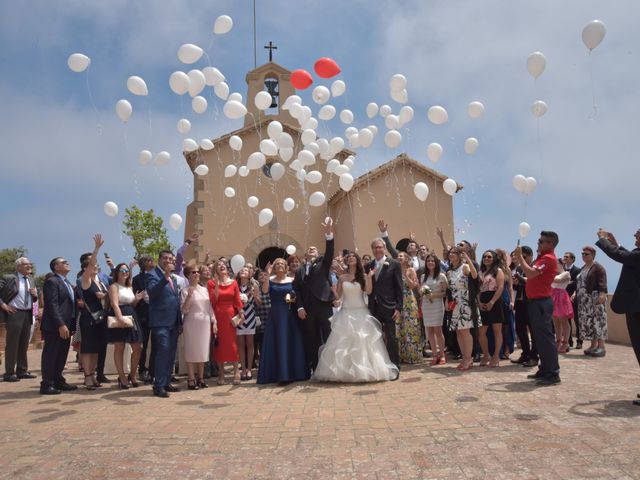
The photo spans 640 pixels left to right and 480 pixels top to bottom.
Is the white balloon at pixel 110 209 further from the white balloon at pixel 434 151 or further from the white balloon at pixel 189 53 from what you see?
the white balloon at pixel 434 151

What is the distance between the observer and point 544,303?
6172 millimetres

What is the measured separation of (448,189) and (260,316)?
4872mm

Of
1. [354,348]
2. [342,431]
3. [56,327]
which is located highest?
[56,327]

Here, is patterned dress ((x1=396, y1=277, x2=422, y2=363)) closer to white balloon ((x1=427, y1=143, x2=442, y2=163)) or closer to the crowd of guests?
the crowd of guests

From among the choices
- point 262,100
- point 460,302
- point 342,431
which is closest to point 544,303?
point 460,302

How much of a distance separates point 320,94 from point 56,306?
6.25m

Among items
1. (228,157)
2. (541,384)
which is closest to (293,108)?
(541,384)

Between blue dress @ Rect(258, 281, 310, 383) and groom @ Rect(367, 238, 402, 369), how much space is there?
125 cm

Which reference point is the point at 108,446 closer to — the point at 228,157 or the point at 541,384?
the point at 541,384

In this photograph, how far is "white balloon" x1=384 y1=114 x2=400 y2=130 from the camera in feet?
32.9

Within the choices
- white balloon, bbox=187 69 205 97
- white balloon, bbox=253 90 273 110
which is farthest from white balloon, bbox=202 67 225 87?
white balloon, bbox=253 90 273 110

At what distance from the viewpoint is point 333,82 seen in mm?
10242

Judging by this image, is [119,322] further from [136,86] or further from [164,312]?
[136,86]

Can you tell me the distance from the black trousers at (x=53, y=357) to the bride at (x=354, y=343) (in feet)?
12.0
